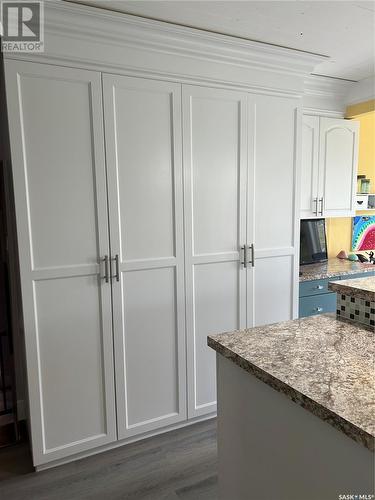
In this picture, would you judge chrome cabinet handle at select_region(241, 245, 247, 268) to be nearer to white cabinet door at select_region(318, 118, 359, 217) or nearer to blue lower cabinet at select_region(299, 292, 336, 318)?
blue lower cabinet at select_region(299, 292, 336, 318)

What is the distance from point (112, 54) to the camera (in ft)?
6.39

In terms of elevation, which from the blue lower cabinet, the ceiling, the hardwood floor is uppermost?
the ceiling

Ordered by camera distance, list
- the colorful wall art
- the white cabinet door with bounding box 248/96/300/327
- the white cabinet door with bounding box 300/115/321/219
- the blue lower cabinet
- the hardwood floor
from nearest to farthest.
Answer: the hardwood floor < the white cabinet door with bounding box 248/96/300/327 < the blue lower cabinet < the white cabinet door with bounding box 300/115/321/219 < the colorful wall art

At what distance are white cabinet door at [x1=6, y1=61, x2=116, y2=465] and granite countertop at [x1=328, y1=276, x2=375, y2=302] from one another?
4.04ft

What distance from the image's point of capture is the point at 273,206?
253 cm

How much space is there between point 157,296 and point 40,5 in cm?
161

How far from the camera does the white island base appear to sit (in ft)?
2.95

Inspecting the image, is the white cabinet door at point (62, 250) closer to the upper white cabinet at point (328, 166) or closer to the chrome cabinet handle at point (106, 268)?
the chrome cabinet handle at point (106, 268)

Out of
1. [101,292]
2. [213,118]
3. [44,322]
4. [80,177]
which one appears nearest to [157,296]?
[101,292]

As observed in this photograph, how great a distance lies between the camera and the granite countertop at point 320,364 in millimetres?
899

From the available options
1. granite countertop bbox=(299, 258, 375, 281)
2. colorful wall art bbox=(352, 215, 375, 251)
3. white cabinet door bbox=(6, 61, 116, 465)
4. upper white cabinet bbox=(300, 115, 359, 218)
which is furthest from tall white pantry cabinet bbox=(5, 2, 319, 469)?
colorful wall art bbox=(352, 215, 375, 251)

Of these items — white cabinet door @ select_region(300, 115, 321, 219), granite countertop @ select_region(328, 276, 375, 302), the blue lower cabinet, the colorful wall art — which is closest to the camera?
granite countertop @ select_region(328, 276, 375, 302)

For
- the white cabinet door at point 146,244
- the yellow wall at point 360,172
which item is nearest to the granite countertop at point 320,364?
the white cabinet door at point 146,244

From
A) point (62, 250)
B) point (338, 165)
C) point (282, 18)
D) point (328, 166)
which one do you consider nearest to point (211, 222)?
point (62, 250)
